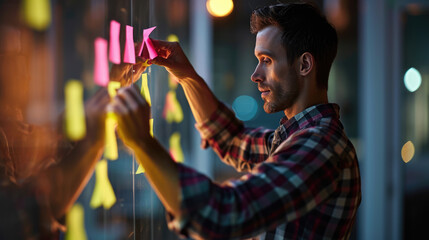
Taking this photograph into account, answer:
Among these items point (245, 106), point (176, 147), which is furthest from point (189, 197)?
point (245, 106)

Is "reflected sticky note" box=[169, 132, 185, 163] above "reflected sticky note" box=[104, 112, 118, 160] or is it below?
below

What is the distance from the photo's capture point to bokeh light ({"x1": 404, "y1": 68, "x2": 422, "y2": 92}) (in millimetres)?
2465

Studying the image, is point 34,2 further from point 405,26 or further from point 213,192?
point 405,26

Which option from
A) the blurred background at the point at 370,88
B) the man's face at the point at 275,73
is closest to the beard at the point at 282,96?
the man's face at the point at 275,73

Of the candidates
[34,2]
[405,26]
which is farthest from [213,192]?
[405,26]

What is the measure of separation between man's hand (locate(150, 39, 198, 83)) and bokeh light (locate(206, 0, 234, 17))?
5.55 ft

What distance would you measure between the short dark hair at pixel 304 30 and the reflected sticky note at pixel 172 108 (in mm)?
618

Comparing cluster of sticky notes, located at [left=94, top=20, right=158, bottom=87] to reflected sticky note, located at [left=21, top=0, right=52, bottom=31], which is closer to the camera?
reflected sticky note, located at [left=21, top=0, right=52, bottom=31]

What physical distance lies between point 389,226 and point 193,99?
78.4 inches

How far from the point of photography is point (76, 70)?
1.80ft

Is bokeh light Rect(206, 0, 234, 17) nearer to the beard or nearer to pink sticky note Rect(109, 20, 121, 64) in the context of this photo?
the beard

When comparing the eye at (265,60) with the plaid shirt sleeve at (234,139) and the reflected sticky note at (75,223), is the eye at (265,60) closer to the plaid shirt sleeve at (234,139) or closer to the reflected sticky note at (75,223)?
the plaid shirt sleeve at (234,139)

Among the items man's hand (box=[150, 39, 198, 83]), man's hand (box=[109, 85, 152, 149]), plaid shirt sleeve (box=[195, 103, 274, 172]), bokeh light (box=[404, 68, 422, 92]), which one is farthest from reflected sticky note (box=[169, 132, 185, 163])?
bokeh light (box=[404, 68, 422, 92])

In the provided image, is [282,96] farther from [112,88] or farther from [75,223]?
[75,223]
